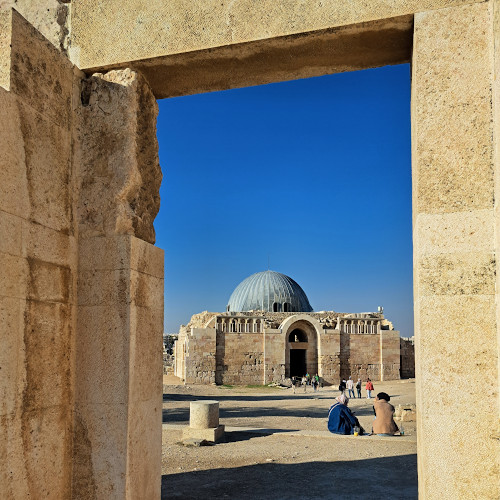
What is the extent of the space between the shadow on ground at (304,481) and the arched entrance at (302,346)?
23.3 meters

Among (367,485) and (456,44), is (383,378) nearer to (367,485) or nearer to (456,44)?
(367,485)

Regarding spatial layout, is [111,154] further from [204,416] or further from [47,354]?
[204,416]

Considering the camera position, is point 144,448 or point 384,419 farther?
point 384,419

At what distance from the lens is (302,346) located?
3228cm

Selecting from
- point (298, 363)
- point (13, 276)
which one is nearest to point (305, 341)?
point (298, 363)

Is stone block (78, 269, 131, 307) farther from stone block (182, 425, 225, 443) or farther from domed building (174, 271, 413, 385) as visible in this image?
domed building (174, 271, 413, 385)

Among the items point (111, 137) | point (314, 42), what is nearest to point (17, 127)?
point (111, 137)

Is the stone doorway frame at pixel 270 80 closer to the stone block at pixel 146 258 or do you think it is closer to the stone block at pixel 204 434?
the stone block at pixel 146 258

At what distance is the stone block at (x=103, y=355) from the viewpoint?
10.1 feet

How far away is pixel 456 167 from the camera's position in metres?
2.68

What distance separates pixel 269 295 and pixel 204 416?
91.3 feet

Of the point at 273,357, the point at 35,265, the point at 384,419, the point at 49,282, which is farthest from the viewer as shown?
the point at 273,357

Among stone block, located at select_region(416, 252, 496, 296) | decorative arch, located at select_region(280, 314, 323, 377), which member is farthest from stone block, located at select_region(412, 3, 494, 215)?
decorative arch, located at select_region(280, 314, 323, 377)

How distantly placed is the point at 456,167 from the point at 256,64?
139cm
